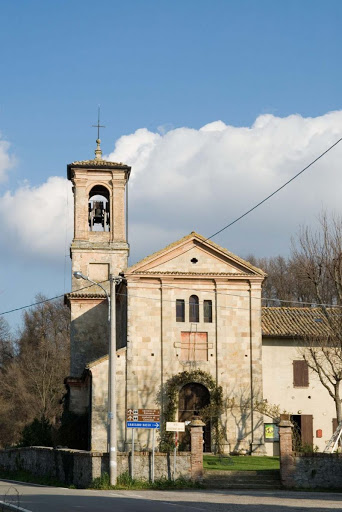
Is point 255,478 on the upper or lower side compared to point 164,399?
lower

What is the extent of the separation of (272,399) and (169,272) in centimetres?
822

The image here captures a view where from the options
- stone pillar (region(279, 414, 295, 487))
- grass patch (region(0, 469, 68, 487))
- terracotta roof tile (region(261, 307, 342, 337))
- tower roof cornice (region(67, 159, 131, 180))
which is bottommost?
grass patch (region(0, 469, 68, 487))

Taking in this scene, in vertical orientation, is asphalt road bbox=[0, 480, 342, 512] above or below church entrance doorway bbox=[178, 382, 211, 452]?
below

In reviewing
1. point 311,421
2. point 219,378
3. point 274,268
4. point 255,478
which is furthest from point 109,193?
point 274,268

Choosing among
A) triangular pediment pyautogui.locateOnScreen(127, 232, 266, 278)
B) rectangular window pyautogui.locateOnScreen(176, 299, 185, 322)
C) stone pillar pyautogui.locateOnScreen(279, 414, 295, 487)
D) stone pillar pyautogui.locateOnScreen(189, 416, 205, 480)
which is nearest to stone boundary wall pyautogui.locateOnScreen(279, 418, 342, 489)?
stone pillar pyautogui.locateOnScreen(279, 414, 295, 487)

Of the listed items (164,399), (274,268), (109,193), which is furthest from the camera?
(274,268)

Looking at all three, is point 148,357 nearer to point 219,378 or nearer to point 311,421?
point 219,378

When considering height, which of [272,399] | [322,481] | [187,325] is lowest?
[322,481]

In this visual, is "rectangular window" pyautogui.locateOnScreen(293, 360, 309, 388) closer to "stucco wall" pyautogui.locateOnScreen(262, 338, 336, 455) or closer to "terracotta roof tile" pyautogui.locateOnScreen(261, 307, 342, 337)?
"stucco wall" pyautogui.locateOnScreen(262, 338, 336, 455)

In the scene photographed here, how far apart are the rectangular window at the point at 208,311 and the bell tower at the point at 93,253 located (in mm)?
7214

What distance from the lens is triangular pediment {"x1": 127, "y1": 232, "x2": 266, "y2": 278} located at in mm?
43375

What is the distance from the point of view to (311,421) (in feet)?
143

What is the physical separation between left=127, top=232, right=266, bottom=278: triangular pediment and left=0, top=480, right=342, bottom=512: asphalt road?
15.6 meters

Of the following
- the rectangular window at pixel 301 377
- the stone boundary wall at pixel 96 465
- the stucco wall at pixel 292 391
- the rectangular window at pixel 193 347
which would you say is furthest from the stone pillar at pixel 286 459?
the rectangular window at pixel 301 377
